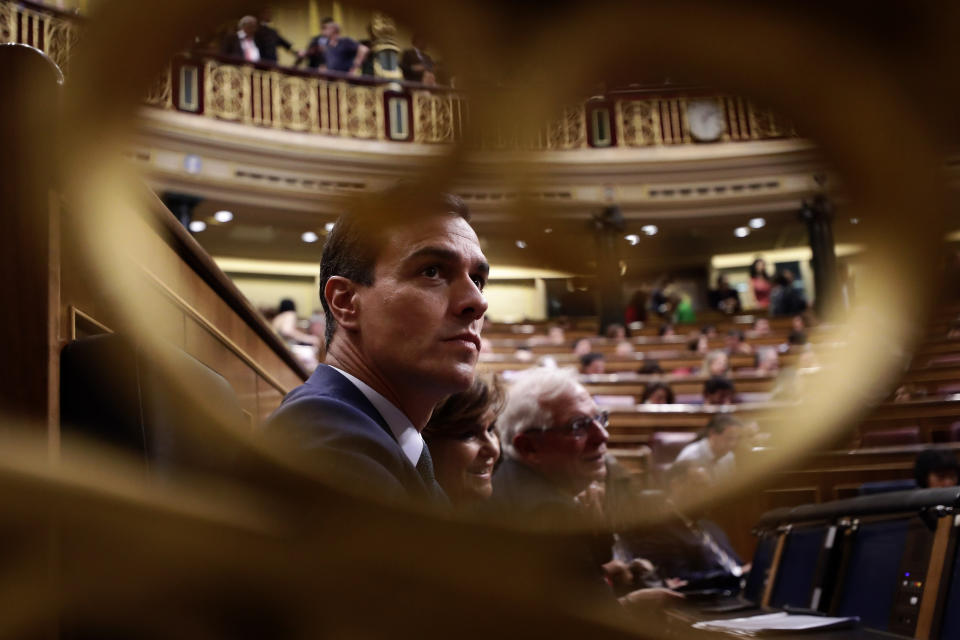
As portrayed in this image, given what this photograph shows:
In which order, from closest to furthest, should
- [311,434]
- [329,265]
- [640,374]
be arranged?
[311,434]
[329,265]
[640,374]

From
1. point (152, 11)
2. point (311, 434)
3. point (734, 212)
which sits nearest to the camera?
point (152, 11)

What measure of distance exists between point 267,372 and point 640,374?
266cm

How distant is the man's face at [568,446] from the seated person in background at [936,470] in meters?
0.53

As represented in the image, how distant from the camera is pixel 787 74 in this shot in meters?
0.11

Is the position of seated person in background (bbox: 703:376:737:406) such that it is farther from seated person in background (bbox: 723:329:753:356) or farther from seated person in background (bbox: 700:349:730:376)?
seated person in background (bbox: 723:329:753:356)

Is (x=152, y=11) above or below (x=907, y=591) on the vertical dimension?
above

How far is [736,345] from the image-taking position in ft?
12.6

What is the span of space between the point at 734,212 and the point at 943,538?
5.15 meters

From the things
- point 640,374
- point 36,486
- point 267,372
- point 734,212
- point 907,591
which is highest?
point 734,212

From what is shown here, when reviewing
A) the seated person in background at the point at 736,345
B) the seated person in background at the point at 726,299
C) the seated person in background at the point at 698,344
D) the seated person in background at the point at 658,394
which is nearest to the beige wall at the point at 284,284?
the seated person in background at the point at 726,299

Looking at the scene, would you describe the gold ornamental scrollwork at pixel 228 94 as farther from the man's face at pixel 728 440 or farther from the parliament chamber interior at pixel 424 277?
the parliament chamber interior at pixel 424 277

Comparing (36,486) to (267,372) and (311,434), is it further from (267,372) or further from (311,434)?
(267,372)

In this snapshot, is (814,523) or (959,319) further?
(814,523)

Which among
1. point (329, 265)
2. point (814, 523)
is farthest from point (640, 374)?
point (329, 265)
